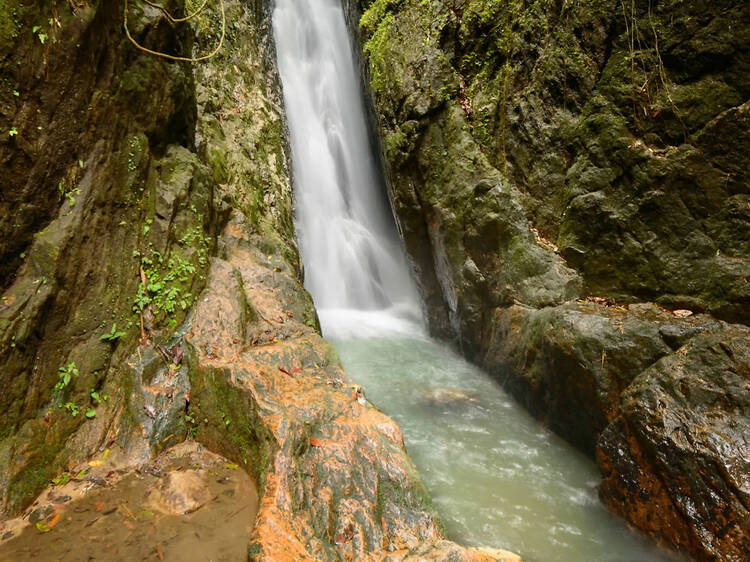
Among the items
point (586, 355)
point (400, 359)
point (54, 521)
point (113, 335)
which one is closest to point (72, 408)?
point (113, 335)

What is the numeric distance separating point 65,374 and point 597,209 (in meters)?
6.77

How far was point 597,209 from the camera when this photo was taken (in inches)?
230

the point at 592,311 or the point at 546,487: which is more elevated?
the point at 592,311

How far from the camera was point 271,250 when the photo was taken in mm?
6031

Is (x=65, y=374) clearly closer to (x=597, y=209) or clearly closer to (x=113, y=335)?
(x=113, y=335)

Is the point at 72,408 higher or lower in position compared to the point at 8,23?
lower

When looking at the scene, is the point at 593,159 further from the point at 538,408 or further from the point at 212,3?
the point at 212,3

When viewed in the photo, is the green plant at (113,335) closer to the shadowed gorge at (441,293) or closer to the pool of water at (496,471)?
the shadowed gorge at (441,293)

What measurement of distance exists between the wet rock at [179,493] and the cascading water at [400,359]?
236 cm

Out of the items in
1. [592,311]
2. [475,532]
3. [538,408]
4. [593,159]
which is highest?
[593,159]

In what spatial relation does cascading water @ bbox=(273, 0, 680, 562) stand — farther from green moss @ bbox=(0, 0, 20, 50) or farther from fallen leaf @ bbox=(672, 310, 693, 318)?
green moss @ bbox=(0, 0, 20, 50)

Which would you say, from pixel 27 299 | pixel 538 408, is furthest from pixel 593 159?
pixel 27 299

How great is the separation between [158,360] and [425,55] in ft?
24.2

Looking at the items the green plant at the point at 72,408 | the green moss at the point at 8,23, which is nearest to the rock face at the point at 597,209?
the green plant at the point at 72,408
